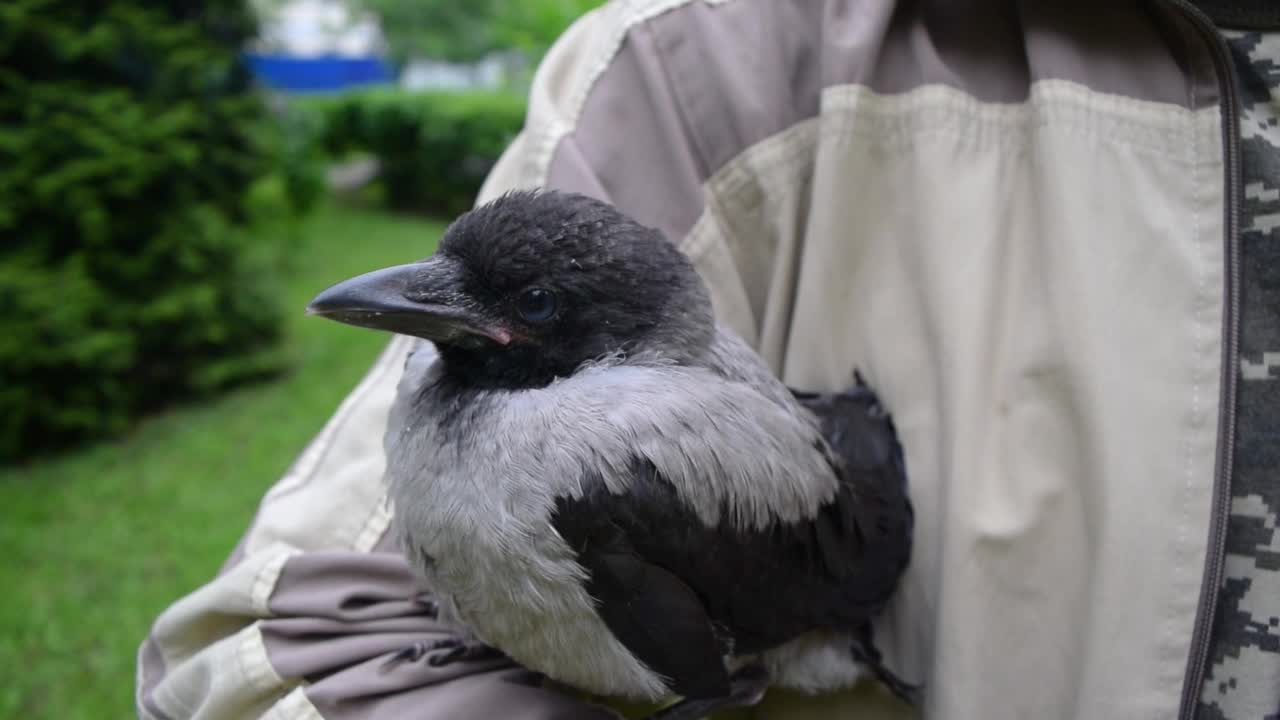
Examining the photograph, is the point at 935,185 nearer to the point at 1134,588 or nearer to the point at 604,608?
the point at 1134,588

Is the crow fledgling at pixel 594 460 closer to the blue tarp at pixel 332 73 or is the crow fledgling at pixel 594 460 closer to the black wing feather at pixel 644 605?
the black wing feather at pixel 644 605

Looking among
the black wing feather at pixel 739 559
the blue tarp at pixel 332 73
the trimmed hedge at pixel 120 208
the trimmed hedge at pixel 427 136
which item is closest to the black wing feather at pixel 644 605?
the black wing feather at pixel 739 559

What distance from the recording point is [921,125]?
1.67 m

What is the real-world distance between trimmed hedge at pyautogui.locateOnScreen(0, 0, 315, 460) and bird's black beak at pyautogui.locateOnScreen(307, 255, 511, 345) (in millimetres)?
5457

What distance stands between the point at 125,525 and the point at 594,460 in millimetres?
5074

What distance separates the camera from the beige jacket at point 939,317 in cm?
147

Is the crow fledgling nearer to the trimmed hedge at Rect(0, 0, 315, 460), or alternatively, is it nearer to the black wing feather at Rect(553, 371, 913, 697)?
the black wing feather at Rect(553, 371, 913, 697)

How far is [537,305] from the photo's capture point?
4.99 feet

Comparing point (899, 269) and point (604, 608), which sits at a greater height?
point (899, 269)

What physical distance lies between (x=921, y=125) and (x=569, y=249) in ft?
2.45

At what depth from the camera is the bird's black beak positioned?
1.45 meters

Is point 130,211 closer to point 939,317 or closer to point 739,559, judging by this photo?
point 739,559

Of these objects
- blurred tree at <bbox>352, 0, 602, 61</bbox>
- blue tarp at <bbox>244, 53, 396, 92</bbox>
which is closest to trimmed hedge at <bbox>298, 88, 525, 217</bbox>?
blurred tree at <bbox>352, 0, 602, 61</bbox>

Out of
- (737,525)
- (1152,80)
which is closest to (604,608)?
(737,525)
